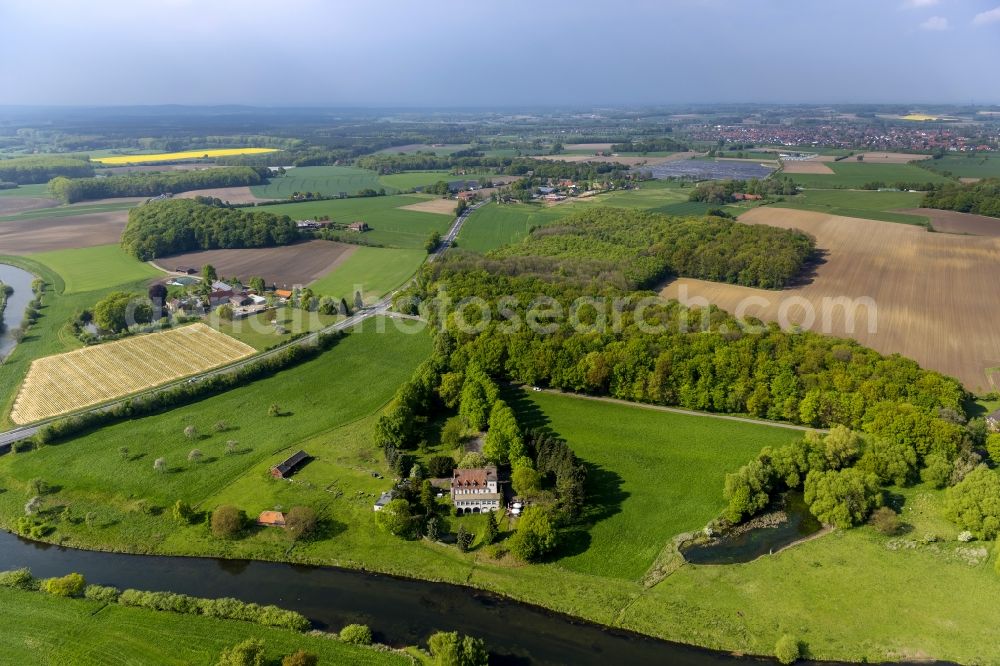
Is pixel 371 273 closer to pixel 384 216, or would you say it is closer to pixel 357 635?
pixel 384 216

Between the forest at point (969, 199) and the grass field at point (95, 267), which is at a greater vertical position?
the forest at point (969, 199)

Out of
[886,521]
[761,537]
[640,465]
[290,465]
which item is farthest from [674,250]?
[290,465]

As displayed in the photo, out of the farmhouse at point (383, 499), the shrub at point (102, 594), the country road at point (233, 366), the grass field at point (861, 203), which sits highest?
the grass field at point (861, 203)

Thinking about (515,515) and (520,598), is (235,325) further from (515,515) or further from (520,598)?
(520,598)

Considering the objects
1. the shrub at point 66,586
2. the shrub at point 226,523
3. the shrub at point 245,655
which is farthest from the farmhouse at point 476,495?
the shrub at point 66,586

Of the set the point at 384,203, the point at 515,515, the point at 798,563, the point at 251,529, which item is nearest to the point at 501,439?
the point at 515,515

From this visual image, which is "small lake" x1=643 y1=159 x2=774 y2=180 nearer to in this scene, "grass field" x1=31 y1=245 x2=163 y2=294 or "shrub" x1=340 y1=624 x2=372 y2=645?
"grass field" x1=31 y1=245 x2=163 y2=294

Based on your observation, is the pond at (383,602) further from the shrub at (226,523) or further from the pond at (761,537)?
the pond at (761,537)
